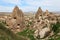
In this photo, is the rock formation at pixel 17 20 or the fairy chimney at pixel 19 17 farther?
the fairy chimney at pixel 19 17

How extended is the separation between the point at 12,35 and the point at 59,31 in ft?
127

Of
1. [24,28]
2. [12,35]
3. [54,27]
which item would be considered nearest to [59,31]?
[54,27]

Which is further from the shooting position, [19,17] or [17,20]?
[17,20]

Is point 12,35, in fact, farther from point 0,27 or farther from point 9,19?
point 9,19

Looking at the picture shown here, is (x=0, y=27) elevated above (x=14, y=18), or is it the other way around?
(x=0, y=27)

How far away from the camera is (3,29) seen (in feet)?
32.0

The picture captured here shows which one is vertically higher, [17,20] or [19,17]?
[19,17]

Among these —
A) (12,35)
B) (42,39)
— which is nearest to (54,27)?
(42,39)

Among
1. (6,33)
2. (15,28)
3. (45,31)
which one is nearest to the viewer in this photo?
(6,33)

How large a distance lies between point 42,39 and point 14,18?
28.8 m

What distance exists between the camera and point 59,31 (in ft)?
157

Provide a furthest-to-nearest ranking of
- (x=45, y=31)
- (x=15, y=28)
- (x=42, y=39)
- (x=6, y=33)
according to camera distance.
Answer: (x=15, y=28) < (x=45, y=31) < (x=42, y=39) < (x=6, y=33)

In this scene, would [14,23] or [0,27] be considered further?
[14,23]

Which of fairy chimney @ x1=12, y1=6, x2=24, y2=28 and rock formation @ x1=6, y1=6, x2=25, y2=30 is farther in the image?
fairy chimney @ x1=12, y1=6, x2=24, y2=28
